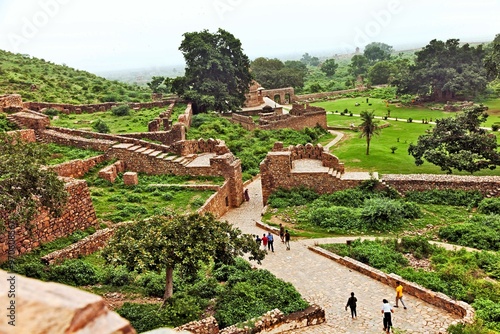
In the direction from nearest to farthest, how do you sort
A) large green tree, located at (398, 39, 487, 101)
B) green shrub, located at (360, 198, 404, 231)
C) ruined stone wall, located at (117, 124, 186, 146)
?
green shrub, located at (360, 198, 404, 231) → ruined stone wall, located at (117, 124, 186, 146) → large green tree, located at (398, 39, 487, 101)

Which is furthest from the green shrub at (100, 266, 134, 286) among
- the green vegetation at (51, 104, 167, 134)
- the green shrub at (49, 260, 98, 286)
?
the green vegetation at (51, 104, 167, 134)

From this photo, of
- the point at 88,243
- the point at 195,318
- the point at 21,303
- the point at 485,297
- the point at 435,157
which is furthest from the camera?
the point at 435,157

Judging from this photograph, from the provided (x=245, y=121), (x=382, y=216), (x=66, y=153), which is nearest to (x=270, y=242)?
(x=382, y=216)

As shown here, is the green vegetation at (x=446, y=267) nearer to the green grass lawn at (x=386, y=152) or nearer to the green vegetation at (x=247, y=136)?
the green grass lawn at (x=386, y=152)

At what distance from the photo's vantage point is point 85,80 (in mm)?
52125

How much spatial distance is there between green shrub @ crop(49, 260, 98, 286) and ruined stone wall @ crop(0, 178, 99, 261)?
4.72 feet

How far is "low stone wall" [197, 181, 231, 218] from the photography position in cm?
2189

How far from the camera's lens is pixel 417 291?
1384 centimetres

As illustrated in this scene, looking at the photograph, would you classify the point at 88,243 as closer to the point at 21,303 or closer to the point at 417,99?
the point at 21,303

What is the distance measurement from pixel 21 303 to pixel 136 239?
371 inches

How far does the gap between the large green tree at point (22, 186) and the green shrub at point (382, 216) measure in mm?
12782

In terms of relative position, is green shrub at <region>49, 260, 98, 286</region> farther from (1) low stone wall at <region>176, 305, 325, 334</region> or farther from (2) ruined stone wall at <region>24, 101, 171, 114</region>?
(2) ruined stone wall at <region>24, 101, 171, 114</region>

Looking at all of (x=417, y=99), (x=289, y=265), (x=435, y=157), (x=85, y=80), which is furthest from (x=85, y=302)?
(x=417, y=99)

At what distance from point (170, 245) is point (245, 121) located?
34.7 meters
